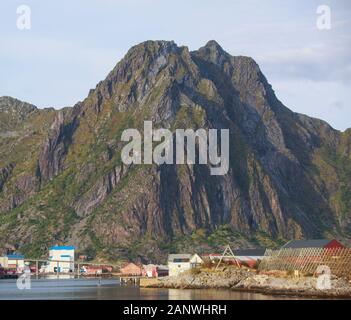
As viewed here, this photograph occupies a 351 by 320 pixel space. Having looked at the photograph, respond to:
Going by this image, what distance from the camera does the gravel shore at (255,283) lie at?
136 meters

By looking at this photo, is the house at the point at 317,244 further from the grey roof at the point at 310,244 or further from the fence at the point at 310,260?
the fence at the point at 310,260

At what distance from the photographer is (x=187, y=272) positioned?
19150cm

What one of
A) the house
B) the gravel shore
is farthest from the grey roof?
the gravel shore

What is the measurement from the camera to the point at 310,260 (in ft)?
548

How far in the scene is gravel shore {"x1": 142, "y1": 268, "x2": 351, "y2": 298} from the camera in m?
136

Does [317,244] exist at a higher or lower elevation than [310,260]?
higher

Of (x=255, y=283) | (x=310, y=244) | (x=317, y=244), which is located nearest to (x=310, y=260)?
(x=255, y=283)

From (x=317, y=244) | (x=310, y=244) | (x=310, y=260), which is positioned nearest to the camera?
(x=310, y=260)

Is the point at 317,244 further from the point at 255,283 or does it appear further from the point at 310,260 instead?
the point at 255,283

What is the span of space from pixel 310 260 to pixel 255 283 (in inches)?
531
